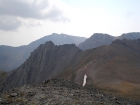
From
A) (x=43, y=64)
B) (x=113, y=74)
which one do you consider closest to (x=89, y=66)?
(x=113, y=74)

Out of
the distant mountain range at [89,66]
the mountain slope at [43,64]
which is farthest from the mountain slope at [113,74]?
the mountain slope at [43,64]

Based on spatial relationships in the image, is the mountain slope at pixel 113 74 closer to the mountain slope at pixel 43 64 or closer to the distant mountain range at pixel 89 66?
the distant mountain range at pixel 89 66

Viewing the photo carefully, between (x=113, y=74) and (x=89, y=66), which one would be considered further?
(x=89, y=66)

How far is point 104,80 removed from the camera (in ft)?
188

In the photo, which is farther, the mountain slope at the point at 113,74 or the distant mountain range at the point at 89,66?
the distant mountain range at the point at 89,66

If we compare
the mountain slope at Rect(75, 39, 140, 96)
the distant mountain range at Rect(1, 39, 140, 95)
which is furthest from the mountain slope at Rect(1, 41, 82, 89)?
the mountain slope at Rect(75, 39, 140, 96)

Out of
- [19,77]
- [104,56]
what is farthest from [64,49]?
[104,56]

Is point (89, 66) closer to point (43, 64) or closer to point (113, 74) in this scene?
point (113, 74)

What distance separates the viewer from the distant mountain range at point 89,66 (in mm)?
59259

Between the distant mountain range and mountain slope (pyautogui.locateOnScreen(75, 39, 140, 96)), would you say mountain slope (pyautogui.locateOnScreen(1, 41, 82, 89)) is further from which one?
mountain slope (pyautogui.locateOnScreen(75, 39, 140, 96))

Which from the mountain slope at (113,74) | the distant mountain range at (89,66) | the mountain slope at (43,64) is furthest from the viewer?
the mountain slope at (43,64)

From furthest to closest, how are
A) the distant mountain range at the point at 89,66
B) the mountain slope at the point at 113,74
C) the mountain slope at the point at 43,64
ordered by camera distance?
the mountain slope at the point at 43,64
the distant mountain range at the point at 89,66
the mountain slope at the point at 113,74

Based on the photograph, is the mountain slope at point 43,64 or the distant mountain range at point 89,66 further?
the mountain slope at point 43,64

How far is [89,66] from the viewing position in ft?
246
